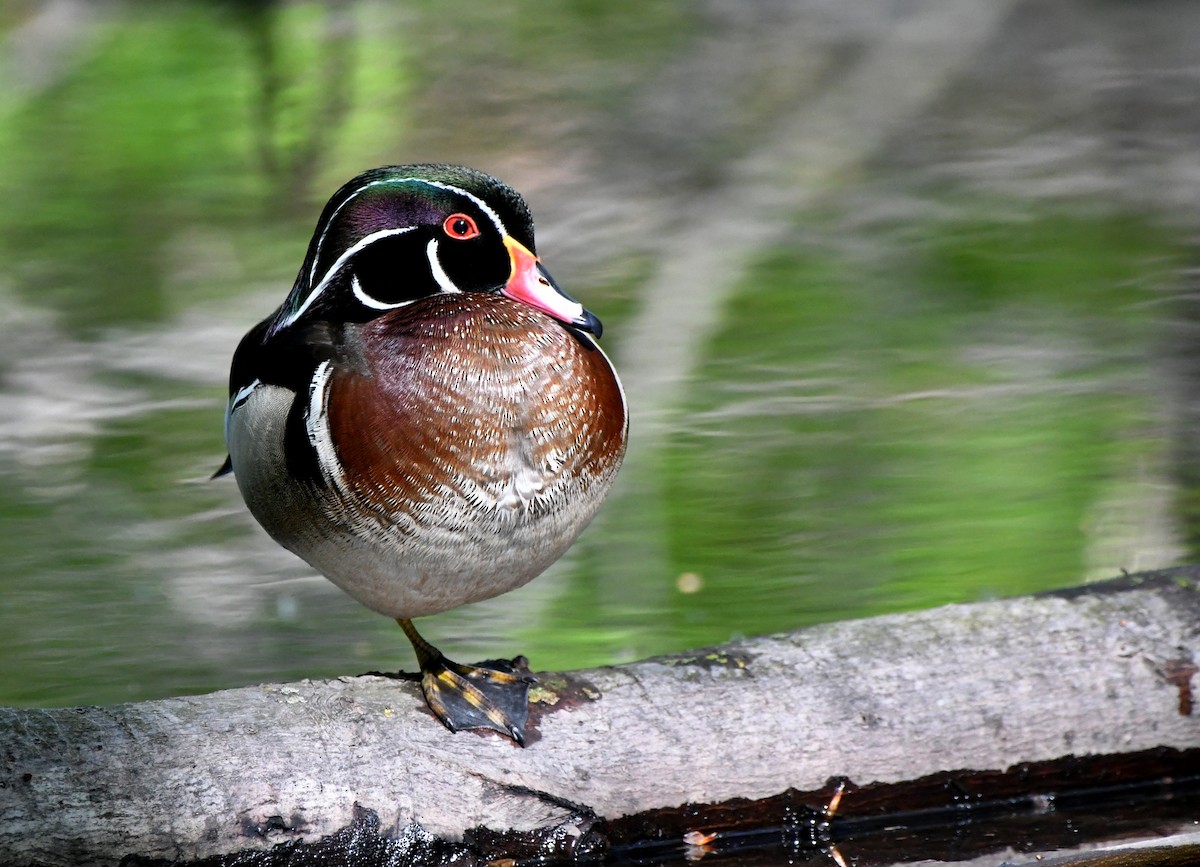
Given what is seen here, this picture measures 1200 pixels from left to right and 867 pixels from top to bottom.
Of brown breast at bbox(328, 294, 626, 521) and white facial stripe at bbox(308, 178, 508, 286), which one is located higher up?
white facial stripe at bbox(308, 178, 508, 286)

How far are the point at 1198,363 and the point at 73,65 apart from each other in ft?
18.3

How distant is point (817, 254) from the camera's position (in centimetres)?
530

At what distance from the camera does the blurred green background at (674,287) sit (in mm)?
3236

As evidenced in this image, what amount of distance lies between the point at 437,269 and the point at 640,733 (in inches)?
26.4

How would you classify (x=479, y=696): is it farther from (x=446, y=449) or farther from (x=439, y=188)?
(x=439, y=188)

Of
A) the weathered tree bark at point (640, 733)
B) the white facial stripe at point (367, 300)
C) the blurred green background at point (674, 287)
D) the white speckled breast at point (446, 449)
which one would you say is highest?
the white facial stripe at point (367, 300)

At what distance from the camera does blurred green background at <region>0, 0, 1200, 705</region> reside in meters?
3.24

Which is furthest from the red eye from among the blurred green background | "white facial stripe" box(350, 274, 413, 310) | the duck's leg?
the blurred green background

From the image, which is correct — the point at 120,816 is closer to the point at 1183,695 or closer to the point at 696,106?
the point at 1183,695

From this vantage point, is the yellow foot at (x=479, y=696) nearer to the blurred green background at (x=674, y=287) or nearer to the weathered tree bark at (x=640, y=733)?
the weathered tree bark at (x=640, y=733)

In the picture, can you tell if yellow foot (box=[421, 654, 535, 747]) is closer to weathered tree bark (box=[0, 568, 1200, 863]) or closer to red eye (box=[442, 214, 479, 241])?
weathered tree bark (box=[0, 568, 1200, 863])

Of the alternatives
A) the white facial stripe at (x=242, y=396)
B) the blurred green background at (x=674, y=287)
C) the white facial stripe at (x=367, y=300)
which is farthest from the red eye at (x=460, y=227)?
the blurred green background at (x=674, y=287)

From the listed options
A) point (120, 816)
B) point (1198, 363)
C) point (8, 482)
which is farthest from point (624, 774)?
point (1198, 363)

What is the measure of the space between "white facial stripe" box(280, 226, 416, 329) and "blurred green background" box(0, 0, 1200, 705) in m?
1.04
